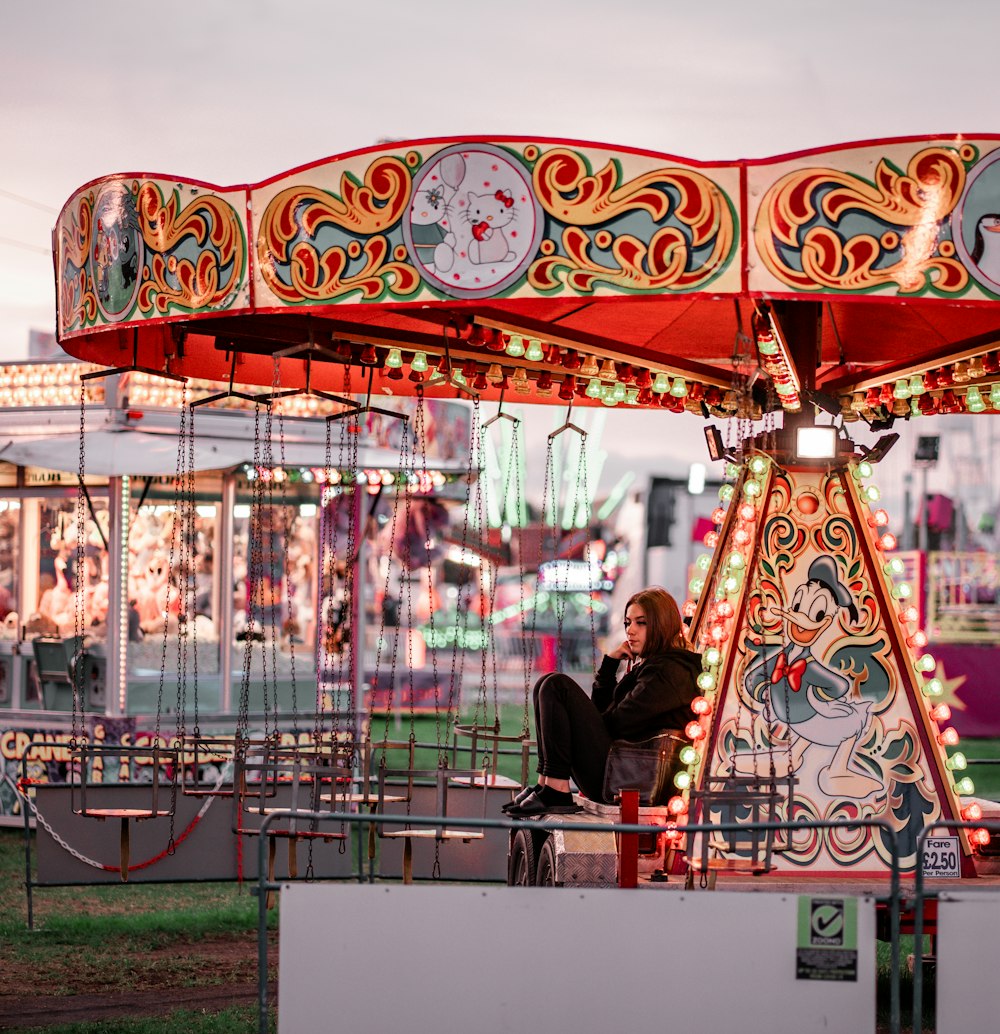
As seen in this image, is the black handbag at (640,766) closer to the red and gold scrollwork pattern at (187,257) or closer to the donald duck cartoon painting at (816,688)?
the donald duck cartoon painting at (816,688)

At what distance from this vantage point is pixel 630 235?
600 cm

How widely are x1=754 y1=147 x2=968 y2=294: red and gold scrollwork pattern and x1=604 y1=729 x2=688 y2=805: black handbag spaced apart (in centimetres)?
298

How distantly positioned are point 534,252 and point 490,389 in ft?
11.6

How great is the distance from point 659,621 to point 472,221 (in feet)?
9.58

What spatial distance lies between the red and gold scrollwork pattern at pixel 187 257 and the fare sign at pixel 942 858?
13.7 feet

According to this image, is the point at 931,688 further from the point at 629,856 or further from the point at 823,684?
the point at 629,856

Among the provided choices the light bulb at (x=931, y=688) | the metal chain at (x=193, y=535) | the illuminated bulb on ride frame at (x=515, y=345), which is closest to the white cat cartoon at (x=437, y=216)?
the illuminated bulb on ride frame at (x=515, y=345)

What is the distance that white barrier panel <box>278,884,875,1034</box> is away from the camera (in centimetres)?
546

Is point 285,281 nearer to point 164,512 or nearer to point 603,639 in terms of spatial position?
point 164,512

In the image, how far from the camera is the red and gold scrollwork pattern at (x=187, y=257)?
6562 millimetres

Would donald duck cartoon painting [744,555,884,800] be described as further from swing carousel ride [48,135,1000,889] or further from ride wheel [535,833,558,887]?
ride wheel [535,833,558,887]

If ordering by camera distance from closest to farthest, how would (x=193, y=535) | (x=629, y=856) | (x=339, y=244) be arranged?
(x=339, y=244), (x=629, y=856), (x=193, y=535)

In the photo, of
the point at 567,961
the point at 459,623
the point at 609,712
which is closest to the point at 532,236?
the point at 567,961

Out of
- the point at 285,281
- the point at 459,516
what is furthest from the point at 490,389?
the point at 459,516
